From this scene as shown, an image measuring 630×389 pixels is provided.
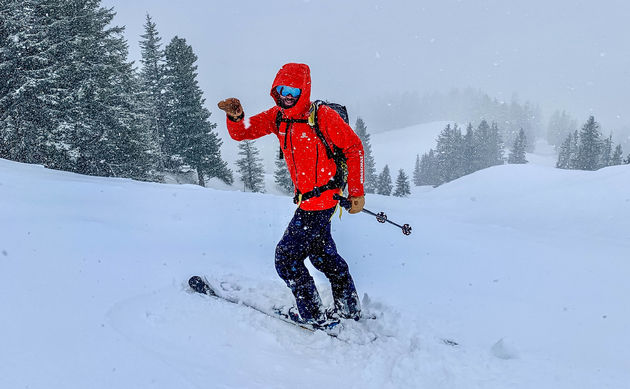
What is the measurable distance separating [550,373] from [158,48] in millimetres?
38437

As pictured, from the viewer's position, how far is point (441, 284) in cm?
495

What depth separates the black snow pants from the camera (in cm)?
377

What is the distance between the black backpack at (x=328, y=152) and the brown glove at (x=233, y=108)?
41 centimetres

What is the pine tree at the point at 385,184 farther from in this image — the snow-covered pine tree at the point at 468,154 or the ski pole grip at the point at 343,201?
the ski pole grip at the point at 343,201

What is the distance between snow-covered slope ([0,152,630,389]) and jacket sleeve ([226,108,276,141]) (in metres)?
1.76

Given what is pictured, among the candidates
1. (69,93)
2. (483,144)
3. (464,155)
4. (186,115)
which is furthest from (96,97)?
(483,144)

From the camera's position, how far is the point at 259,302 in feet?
13.6

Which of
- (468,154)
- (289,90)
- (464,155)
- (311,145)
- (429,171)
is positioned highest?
(468,154)

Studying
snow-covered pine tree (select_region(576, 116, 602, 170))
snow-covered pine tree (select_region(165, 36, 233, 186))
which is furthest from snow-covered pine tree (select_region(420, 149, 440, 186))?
snow-covered pine tree (select_region(165, 36, 233, 186))

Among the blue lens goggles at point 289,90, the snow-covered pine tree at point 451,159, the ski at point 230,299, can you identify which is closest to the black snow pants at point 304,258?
the ski at point 230,299

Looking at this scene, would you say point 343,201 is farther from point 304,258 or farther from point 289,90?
point 289,90

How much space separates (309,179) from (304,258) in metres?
0.81

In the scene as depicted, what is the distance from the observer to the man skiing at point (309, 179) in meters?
3.60

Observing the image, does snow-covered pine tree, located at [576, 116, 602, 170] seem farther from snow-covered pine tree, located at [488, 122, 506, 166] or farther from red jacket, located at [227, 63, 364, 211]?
red jacket, located at [227, 63, 364, 211]
